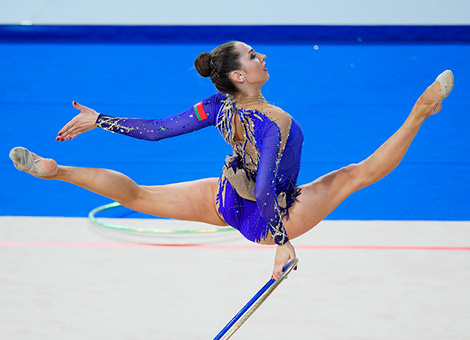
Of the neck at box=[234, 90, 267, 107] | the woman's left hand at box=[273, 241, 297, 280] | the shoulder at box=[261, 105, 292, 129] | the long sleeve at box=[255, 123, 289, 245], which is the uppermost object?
the neck at box=[234, 90, 267, 107]

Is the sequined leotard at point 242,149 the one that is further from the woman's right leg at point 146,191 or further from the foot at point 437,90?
the foot at point 437,90

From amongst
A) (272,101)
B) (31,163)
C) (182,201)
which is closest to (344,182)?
(182,201)

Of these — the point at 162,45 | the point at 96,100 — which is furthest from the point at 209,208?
the point at 162,45

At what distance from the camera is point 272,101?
19.4 ft

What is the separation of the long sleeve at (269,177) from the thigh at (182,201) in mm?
401

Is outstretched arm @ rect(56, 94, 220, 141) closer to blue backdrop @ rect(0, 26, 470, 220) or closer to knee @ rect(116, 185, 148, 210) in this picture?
knee @ rect(116, 185, 148, 210)

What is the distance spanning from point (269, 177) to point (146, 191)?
53 centimetres

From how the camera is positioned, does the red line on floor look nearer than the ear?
No

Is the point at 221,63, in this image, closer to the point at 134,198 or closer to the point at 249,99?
the point at 249,99

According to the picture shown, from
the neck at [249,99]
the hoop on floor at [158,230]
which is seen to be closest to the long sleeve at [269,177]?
the neck at [249,99]

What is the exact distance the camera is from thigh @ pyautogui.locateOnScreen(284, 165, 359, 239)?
8.21 feet

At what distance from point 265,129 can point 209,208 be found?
0.49 metres

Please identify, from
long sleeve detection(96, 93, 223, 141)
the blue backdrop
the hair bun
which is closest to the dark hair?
the hair bun

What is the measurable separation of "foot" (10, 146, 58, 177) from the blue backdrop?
2.20 meters
